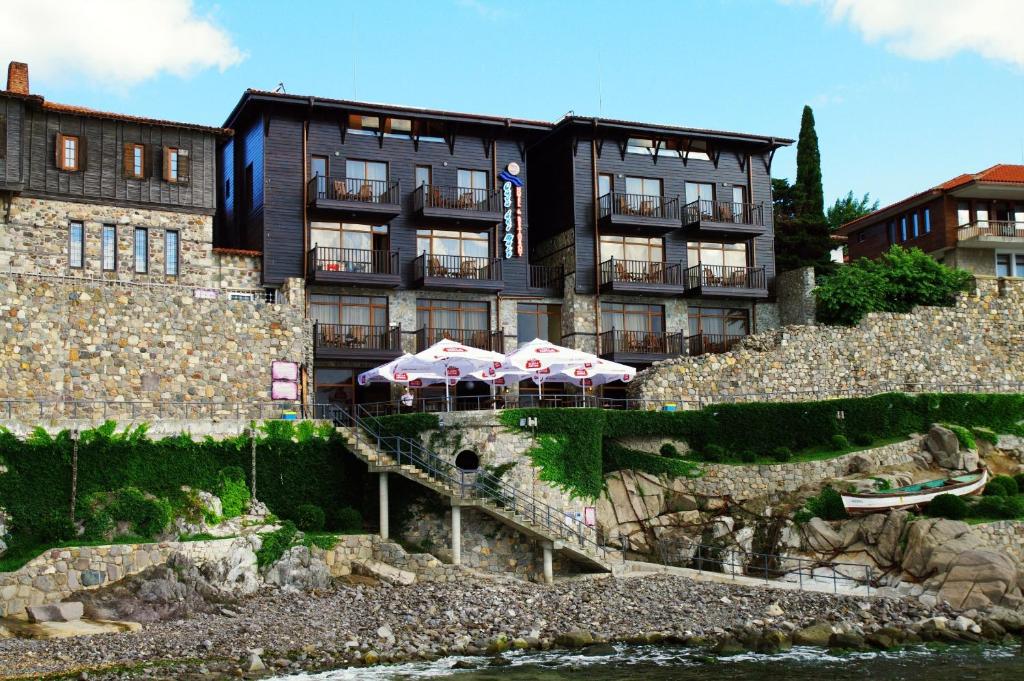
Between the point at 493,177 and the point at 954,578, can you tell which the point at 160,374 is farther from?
the point at 954,578

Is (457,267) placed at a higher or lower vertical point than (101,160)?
lower

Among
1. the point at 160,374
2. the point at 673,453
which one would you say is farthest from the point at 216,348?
the point at 673,453

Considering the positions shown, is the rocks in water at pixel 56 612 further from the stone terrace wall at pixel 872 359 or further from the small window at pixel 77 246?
the stone terrace wall at pixel 872 359

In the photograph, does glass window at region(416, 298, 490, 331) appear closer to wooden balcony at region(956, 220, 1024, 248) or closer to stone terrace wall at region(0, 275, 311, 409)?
stone terrace wall at region(0, 275, 311, 409)

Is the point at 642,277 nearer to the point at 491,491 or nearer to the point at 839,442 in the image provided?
the point at 839,442

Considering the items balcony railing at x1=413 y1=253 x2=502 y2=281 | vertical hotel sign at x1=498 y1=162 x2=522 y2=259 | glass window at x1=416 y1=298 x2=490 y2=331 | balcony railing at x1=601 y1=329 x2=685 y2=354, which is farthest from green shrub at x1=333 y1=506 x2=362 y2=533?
balcony railing at x1=601 y1=329 x2=685 y2=354

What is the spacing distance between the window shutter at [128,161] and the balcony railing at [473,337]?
13.6 metres

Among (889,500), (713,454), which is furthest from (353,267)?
(889,500)

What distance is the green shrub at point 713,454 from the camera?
164ft

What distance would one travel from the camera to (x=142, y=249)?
51.4 metres

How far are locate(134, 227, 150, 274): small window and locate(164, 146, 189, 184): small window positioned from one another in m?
2.45

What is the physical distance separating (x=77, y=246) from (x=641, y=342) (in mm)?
25162

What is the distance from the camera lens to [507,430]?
145ft

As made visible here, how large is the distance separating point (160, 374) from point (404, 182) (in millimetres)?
15384
